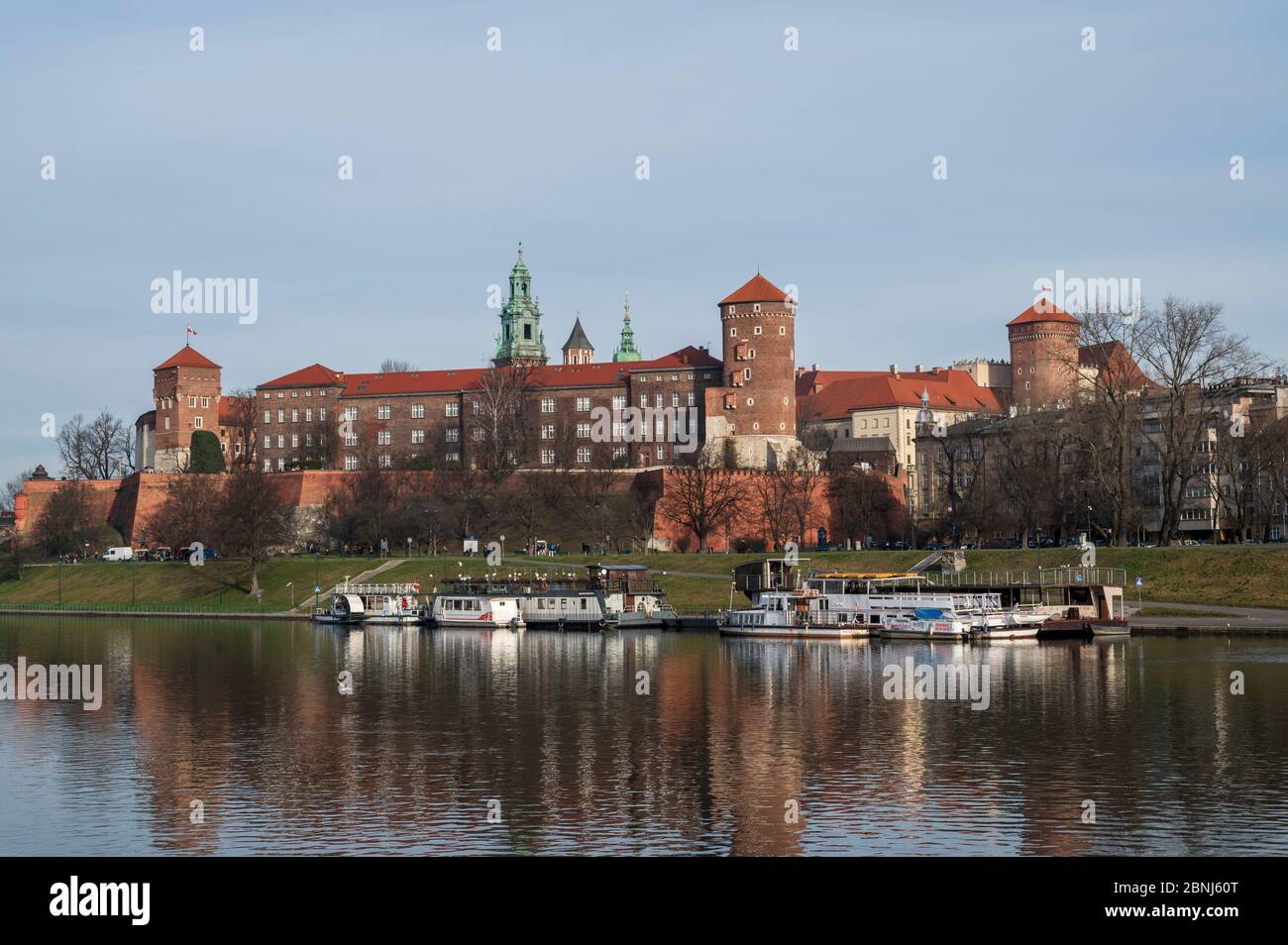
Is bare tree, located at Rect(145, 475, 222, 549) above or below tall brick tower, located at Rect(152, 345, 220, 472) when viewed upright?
below

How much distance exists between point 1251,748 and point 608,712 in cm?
1313

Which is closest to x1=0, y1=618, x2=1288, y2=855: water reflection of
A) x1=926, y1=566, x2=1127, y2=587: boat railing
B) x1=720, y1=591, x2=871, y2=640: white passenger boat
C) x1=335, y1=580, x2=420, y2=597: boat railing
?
x1=720, y1=591, x2=871, y2=640: white passenger boat

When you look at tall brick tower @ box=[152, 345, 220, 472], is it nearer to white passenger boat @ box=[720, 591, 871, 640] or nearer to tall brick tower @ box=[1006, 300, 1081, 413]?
tall brick tower @ box=[1006, 300, 1081, 413]

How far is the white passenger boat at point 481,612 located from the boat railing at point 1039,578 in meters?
17.1

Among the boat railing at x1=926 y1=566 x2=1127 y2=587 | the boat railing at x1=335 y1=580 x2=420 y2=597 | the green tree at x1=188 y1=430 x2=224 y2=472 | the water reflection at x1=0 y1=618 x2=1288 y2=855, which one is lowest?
the water reflection at x1=0 y1=618 x2=1288 y2=855

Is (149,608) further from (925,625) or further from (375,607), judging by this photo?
(925,625)

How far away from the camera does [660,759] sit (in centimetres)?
2848

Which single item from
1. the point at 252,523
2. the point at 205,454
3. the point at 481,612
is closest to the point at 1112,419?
the point at 481,612

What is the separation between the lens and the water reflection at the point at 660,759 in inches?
870

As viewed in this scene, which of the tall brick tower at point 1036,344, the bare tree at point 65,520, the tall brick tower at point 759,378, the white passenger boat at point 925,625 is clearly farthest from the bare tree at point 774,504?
the bare tree at point 65,520

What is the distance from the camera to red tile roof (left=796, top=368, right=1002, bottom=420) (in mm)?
134125

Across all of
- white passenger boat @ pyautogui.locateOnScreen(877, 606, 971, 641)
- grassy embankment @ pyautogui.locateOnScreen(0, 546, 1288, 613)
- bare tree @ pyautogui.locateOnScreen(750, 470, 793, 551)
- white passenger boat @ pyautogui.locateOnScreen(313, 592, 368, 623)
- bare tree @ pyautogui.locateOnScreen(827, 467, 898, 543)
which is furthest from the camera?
bare tree @ pyautogui.locateOnScreen(827, 467, 898, 543)

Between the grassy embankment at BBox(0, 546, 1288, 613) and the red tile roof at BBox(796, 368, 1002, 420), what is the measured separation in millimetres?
52276

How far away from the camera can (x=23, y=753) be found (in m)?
29.6
